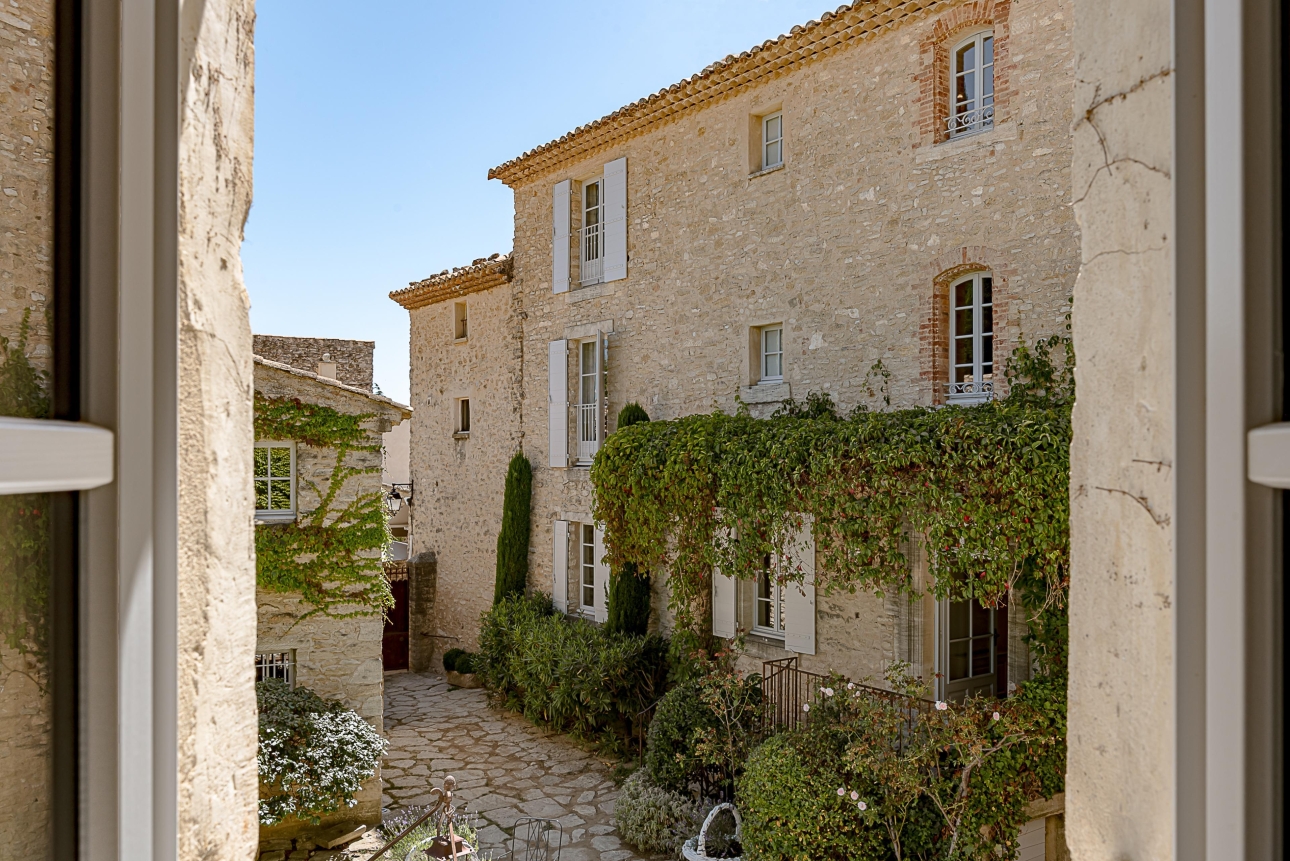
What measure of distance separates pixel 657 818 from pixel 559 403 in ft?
20.9

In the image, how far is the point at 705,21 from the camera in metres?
14.2

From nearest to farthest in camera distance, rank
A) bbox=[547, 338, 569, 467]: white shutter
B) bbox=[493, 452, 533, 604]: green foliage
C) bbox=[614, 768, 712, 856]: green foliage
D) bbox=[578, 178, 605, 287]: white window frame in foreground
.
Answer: bbox=[614, 768, 712, 856]: green foliage, bbox=[578, 178, 605, 287]: white window frame in foreground, bbox=[547, 338, 569, 467]: white shutter, bbox=[493, 452, 533, 604]: green foliage

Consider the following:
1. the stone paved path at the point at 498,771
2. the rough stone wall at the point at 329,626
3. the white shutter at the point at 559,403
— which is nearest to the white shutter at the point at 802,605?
the stone paved path at the point at 498,771

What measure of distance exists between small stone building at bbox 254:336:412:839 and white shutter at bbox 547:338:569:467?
329cm

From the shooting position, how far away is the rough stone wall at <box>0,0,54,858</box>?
31.0 inches

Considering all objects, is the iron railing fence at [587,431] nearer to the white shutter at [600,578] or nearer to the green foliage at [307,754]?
the white shutter at [600,578]

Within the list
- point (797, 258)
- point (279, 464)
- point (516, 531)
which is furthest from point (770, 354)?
point (279, 464)

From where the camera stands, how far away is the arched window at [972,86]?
8180 mm

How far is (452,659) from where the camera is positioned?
14.3 metres

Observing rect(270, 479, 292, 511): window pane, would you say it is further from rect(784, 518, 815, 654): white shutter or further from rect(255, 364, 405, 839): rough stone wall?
rect(784, 518, 815, 654): white shutter

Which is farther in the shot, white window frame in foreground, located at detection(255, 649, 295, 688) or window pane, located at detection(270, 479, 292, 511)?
window pane, located at detection(270, 479, 292, 511)

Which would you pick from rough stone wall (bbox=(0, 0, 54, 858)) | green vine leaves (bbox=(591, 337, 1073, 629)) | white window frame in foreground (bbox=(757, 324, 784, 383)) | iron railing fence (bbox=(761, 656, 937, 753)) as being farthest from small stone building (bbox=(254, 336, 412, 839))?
rough stone wall (bbox=(0, 0, 54, 858))

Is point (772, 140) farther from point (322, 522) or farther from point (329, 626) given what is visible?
point (329, 626)

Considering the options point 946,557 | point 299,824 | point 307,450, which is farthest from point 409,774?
point 946,557
